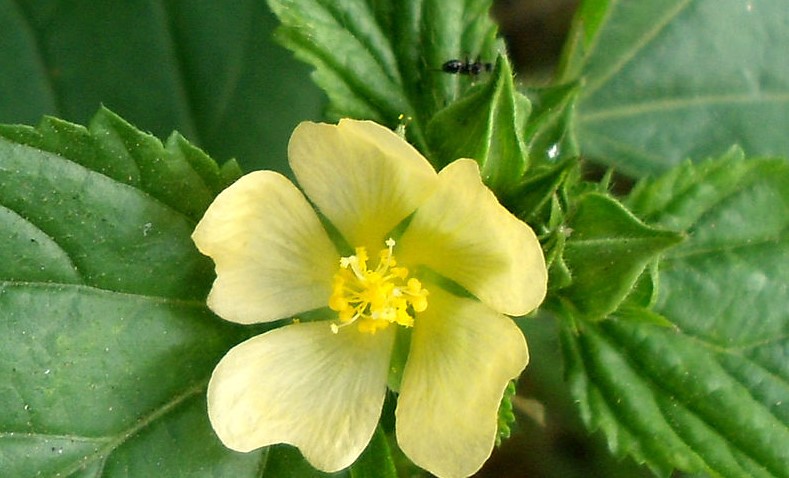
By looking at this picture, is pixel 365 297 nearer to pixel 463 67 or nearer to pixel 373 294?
pixel 373 294

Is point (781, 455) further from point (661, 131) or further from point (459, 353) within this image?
point (661, 131)

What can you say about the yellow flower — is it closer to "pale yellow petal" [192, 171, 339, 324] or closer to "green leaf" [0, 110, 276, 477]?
"pale yellow petal" [192, 171, 339, 324]

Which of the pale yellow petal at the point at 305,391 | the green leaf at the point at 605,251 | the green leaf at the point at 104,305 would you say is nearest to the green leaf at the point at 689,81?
the green leaf at the point at 605,251

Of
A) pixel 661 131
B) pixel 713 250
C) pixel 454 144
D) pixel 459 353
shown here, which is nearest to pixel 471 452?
pixel 459 353

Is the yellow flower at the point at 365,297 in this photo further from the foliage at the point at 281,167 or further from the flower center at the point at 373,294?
the foliage at the point at 281,167

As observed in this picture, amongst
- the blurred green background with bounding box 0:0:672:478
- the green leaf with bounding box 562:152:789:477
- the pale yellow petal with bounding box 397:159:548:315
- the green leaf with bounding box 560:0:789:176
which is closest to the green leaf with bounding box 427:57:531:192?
the pale yellow petal with bounding box 397:159:548:315

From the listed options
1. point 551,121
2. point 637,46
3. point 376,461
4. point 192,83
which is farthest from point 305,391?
point 637,46

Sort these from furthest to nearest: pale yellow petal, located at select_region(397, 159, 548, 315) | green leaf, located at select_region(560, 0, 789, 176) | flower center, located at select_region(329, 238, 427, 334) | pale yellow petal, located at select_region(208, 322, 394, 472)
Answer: green leaf, located at select_region(560, 0, 789, 176)
flower center, located at select_region(329, 238, 427, 334)
pale yellow petal, located at select_region(208, 322, 394, 472)
pale yellow petal, located at select_region(397, 159, 548, 315)
